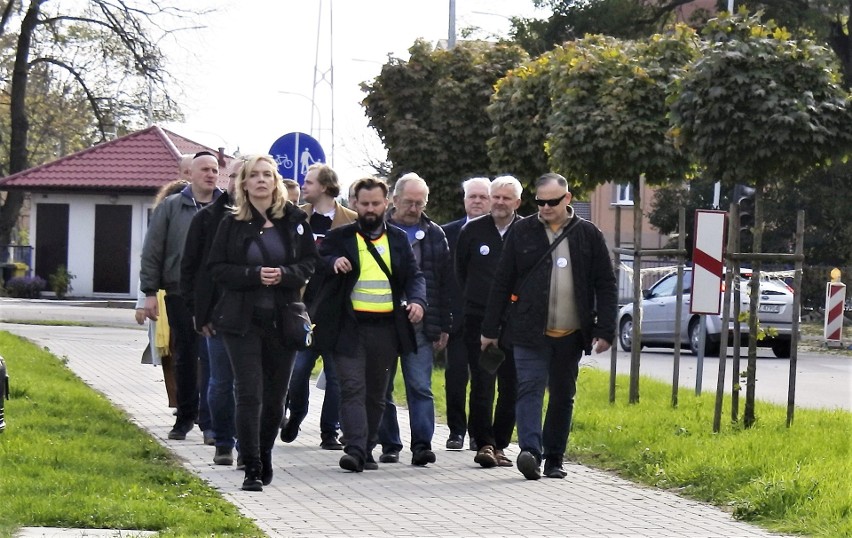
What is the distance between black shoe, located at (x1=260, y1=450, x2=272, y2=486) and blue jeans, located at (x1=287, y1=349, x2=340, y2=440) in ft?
6.24

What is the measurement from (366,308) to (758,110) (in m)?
3.51

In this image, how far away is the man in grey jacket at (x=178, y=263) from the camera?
36.4 feet

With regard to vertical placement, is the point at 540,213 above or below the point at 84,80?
below

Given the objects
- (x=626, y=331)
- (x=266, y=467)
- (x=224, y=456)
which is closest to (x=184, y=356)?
(x=224, y=456)

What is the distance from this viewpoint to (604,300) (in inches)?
383

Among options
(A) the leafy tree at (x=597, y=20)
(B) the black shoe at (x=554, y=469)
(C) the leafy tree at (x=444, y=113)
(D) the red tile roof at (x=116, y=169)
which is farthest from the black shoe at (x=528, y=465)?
(A) the leafy tree at (x=597, y=20)

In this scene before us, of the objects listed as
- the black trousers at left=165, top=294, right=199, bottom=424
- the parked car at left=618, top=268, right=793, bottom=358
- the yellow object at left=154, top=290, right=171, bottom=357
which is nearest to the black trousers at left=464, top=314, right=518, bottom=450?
the black trousers at left=165, top=294, right=199, bottom=424

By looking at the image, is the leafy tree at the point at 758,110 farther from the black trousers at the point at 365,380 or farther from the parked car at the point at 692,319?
the parked car at the point at 692,319

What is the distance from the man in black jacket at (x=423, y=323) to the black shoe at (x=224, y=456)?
1.11 metres

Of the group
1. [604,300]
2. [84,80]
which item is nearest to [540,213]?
[604,300]

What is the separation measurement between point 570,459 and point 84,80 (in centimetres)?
4227

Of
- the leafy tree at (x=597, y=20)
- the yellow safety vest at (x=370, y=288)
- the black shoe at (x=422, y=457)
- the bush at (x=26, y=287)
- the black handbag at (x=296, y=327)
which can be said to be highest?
the leafy tree at (x=597, y=20)

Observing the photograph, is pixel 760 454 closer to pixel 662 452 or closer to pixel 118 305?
pixel 662 452

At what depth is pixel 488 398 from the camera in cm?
1081
